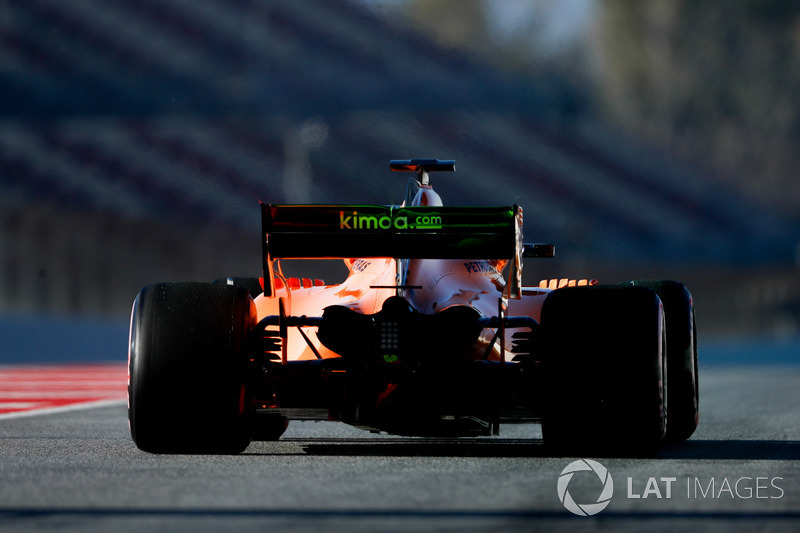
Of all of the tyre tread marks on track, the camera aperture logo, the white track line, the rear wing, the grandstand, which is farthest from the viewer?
the grandstand

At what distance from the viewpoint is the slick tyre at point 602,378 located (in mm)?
7883

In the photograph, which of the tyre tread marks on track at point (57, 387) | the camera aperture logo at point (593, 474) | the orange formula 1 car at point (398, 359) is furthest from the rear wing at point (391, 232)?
the tyre tread marks on track at point (57, 387)

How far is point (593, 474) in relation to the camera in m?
7.15

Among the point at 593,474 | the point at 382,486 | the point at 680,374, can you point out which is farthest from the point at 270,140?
the point at 382,486

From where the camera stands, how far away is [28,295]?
32719 mm

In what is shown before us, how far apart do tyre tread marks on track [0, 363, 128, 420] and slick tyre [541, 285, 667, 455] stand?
5.57 metres

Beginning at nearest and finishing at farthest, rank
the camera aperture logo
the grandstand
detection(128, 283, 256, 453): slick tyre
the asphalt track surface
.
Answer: the asphalt track surface, the camera aperture logo, detection(128, 283, 256, 453): slick tyre, the grandstand

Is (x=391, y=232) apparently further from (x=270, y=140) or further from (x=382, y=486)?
(x=270, y=140)

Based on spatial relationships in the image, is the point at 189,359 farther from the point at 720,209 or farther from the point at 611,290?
the point at 720,209

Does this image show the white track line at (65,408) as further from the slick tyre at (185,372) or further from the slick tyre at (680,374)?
the slick tyre at (680,374)

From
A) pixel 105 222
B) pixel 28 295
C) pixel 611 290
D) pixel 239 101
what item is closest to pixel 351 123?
pixel 239 101

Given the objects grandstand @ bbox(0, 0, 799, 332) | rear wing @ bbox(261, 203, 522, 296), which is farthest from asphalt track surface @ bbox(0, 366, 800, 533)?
grandstand @ bbox(0, 0, 799, 332)

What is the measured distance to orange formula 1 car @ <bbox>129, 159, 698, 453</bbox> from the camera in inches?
310

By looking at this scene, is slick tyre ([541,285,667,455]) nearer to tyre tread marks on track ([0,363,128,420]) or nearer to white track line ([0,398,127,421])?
white track line ([0,398,127,421])
